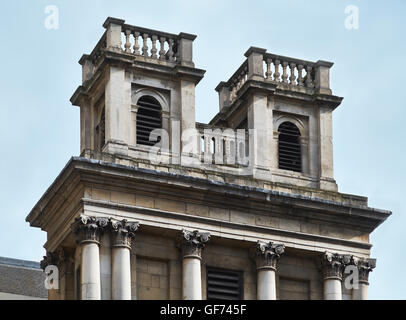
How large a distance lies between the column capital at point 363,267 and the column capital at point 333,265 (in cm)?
49

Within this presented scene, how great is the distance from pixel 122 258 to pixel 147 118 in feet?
18.9

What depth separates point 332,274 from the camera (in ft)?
206

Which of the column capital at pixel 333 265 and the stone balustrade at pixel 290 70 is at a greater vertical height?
the stone balustrade at pixel 290 70

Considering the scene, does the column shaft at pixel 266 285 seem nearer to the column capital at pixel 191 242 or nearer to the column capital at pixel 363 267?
the column capital at pixel 191 242

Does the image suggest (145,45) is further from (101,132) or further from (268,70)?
(268,70)

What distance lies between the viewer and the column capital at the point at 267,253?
2435 inches

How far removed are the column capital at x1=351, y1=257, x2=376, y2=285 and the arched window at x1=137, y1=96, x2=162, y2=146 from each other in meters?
8.11

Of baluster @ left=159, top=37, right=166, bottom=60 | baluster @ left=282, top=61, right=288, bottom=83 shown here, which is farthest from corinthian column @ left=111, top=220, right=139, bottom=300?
baluster @ left=282, top=61, right=288, bottom=83

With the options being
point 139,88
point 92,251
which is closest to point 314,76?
point 139,88

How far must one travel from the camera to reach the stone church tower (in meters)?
60.0

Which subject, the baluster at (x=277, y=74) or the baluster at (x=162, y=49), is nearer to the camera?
the baluster at (x=162, y=49)

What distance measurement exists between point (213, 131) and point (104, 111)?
387cm

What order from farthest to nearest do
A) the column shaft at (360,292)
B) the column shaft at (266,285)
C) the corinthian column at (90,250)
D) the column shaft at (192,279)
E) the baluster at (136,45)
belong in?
the baluster at (136,45) < the column shaft at (360,292) < the column shaft at (266,285) < the column shaft at (192,279) < the corinthian column at (90,250)

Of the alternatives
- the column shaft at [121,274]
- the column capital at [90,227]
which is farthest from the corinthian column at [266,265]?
the column capital at [90,227]
